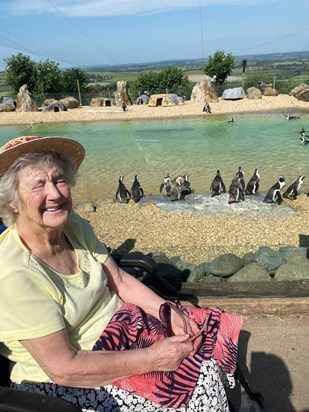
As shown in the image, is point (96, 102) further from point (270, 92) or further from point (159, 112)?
point (270, 92)

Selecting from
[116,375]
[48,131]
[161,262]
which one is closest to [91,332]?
[116,375]

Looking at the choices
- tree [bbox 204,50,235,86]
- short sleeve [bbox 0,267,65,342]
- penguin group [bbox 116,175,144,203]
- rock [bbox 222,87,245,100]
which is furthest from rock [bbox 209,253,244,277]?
tree [bbox 204,50,235,86]

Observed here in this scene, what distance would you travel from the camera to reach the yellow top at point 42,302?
1.24 m

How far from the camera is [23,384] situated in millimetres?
1375

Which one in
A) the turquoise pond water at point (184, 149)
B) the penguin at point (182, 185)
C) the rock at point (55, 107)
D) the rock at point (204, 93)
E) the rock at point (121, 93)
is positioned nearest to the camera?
the penguin at point (182, 185)

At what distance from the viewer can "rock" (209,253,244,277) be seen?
341cm

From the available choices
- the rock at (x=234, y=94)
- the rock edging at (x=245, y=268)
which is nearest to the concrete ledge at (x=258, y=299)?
the rock edging at (x=245, y=268)

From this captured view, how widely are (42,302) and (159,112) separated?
20.1 meters

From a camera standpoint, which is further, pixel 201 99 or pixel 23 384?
pixel 201 99

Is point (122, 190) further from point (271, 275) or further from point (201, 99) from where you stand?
point (201, 99)

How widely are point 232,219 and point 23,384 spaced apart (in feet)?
16.2

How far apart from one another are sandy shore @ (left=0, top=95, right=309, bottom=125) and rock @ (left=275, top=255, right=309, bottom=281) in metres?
17.0

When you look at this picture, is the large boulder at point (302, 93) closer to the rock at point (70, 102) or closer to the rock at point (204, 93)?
the rock at point (204, 93)

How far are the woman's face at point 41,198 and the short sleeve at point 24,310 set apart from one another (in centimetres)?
22
